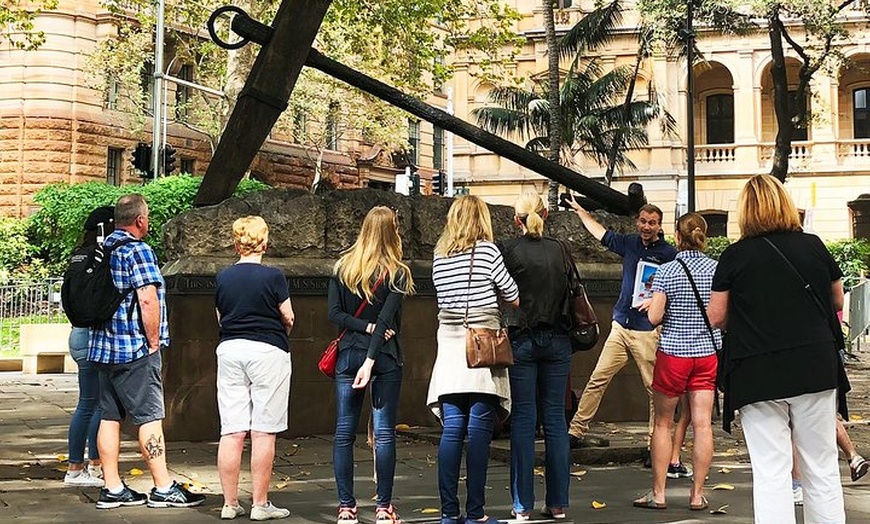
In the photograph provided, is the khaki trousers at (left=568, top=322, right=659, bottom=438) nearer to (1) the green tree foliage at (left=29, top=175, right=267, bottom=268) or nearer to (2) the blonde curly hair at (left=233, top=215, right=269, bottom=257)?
(2) the blonde curly hair at (left=233, top=215, right=269, bottom=257)

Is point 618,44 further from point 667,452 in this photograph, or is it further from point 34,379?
point 667,452

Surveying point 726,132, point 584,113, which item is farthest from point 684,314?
point 726,132

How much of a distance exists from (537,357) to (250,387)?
1723 millimetres

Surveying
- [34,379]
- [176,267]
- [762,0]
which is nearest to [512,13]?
[762,0]

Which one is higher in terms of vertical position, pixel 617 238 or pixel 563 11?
pixel 563 11

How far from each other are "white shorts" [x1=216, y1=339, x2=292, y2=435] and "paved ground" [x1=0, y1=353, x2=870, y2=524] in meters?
0.60

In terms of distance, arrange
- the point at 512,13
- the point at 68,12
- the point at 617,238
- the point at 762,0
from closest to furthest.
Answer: the point at 617,238 → the point at 762,0 → the point at 512,13 → the point at 68,12

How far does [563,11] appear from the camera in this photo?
46.6 metres

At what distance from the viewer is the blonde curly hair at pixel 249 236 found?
6.71 metres

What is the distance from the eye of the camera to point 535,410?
6.53m

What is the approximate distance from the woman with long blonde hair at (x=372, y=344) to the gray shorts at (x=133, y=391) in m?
1.28

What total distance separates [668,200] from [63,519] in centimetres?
4099

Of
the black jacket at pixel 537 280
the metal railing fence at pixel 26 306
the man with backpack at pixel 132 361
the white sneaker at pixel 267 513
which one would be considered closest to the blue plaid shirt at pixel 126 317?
the man with backpack at pixel 132 361

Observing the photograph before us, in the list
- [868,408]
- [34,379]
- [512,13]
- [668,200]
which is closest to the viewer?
[868,408]
